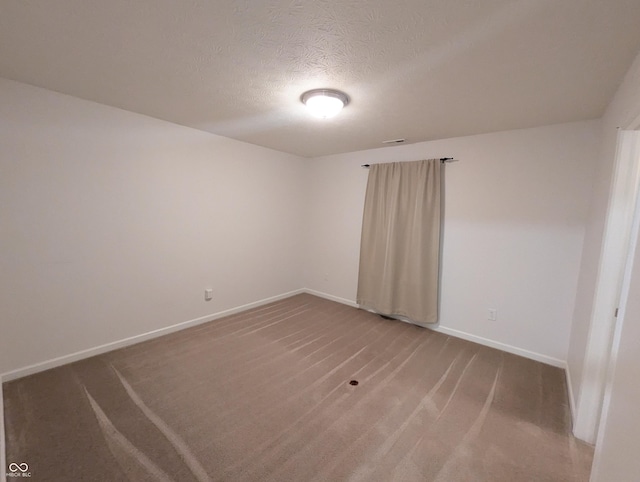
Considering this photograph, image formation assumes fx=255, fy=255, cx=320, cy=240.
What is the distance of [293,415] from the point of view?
5.94 ft

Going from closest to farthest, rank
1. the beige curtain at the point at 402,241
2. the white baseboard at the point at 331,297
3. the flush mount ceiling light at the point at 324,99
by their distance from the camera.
Result: 1. the flush mount ceiling light at the point at 324,99
2. the beige curtain at the point at 402,241
3. the white baseboard at the point at 331,297

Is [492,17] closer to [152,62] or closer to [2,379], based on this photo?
[152,62]

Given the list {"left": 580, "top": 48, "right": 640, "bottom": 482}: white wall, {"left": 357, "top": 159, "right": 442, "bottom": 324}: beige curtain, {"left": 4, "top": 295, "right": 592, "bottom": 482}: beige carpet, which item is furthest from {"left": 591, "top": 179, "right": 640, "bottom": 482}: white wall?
{"left": 357, "top": 159, "right": 442, "bottom": 324}: beige curtain

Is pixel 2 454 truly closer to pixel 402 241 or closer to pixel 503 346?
pixel 402 241

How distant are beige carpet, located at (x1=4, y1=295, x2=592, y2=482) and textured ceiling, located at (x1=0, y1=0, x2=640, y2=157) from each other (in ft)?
7.66

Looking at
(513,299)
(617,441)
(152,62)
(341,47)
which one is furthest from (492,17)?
(513,299)

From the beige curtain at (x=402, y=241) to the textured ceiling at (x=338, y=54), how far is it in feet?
3.29

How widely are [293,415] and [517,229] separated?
278 centimetres

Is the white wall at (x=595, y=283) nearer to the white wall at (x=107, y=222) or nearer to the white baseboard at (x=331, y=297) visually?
the white baseboard at (x=331, y=297)

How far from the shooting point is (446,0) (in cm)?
108

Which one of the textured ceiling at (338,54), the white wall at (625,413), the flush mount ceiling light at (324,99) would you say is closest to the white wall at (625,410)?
the white wall at (625,413)
